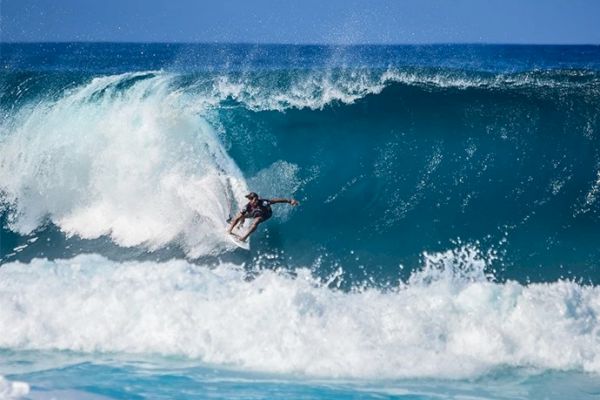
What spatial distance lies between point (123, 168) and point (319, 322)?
16.1ft

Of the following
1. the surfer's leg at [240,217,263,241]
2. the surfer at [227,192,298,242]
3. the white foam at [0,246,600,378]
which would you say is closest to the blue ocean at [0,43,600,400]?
the white foam at [0,246,600,378]

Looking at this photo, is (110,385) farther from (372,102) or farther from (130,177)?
(372,102)

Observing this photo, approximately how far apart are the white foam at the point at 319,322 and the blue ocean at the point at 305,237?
2 cm

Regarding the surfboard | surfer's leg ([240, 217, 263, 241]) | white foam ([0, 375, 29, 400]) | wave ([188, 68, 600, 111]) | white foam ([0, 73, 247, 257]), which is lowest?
white foam ([0, 375, 29, 400])

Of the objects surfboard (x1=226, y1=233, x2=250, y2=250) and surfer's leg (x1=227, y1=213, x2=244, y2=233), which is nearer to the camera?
surfer's leg (x1=227, y1=213, x2=244, y2=233)

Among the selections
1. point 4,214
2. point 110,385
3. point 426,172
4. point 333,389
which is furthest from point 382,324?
point 4,214

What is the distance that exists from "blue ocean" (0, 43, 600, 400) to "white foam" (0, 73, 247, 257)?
0.11 feet

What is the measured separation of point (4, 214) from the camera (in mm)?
11227

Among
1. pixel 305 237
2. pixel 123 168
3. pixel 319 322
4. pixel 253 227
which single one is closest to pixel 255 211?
pixel 253 227

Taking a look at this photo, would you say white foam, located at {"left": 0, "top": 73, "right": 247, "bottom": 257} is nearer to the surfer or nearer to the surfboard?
the surfboard

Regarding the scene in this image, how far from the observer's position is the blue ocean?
6887 mm

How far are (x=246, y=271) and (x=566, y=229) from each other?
4.74m

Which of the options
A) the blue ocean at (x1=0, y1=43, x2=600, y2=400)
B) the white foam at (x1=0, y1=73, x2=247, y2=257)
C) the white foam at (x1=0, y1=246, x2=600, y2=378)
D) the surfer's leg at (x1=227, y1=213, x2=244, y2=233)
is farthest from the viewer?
the white foam at (x1=0, y1=73, x2=247, y2=257)

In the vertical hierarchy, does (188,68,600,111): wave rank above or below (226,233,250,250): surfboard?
above
